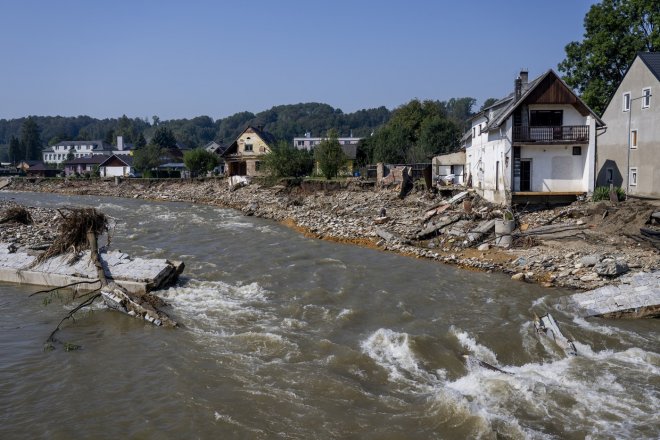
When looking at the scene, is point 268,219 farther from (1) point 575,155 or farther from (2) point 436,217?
(1) point 575,155

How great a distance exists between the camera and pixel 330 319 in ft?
48.1

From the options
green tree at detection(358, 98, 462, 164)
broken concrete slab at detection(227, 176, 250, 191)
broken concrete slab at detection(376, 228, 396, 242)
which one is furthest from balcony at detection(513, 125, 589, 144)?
broken concrete slab at detection(227, 176, 250, 191)

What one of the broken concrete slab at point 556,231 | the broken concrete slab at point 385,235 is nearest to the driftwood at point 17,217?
the broken concrete slab at point 385,235

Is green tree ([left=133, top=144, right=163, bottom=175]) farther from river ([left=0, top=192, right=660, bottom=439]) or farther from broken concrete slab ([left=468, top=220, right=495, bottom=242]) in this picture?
river ([left=0, top=192, right=660, bottom=439])

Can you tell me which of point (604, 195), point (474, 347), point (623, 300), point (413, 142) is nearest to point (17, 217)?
point (474, 347)

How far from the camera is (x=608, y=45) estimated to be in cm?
3756

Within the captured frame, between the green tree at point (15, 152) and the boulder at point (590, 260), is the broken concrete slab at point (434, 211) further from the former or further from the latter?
the green tree at point (15, 152)

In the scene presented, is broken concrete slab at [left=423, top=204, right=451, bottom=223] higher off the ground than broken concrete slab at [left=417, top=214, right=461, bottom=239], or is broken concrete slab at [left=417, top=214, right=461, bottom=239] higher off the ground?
broken concrete slab at [left=423, top=204, right=451, bottom=223]

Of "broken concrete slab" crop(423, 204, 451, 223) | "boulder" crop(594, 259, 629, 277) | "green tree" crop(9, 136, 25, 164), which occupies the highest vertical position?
"green tree" crop(9, 136, 25, 164)

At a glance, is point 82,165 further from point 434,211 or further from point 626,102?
point 626,102

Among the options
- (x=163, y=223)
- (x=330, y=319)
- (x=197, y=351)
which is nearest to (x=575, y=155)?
(x=330, y=319)

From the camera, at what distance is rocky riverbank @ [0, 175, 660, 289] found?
18.4m

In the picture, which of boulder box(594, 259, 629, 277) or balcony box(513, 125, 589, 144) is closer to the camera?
boulder box(594, 259, 629, 277)

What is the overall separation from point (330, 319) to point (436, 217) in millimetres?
13950
